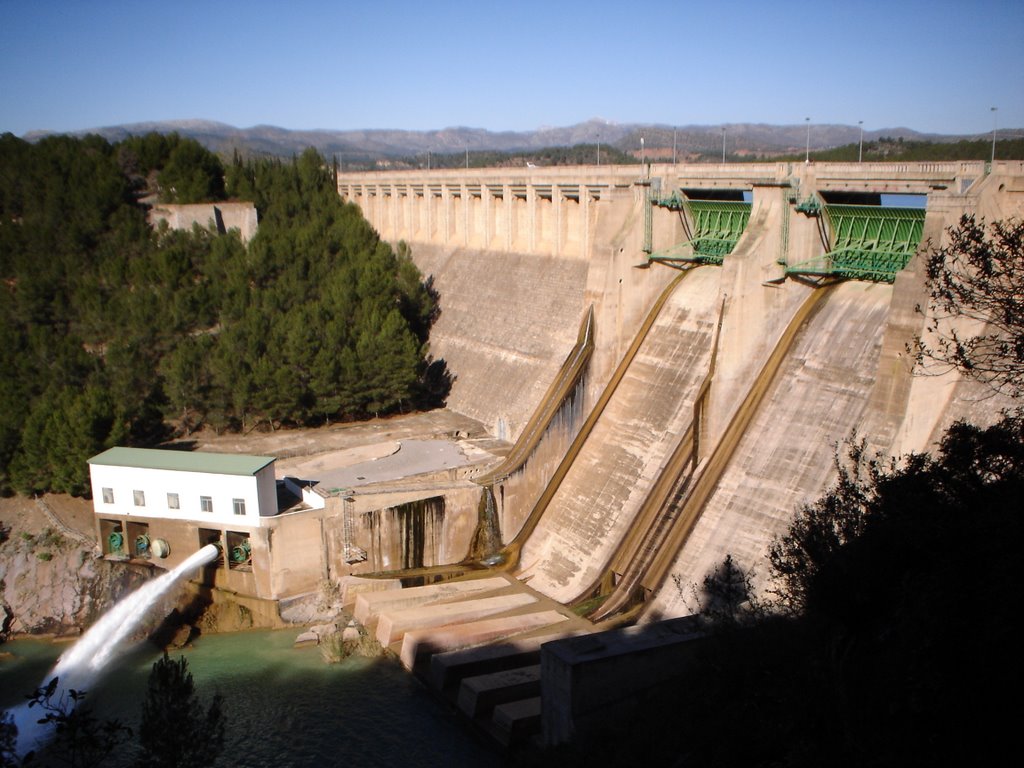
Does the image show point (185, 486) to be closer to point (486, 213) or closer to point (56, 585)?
point (56, 585)

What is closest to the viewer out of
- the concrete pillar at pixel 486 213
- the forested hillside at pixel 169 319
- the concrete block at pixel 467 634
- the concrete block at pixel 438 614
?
the concrete block at pixel 467 634

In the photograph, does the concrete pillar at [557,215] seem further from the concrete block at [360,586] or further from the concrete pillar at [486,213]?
the concrete block at [360,586]

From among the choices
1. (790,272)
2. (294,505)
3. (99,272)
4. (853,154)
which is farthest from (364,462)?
(853,154)

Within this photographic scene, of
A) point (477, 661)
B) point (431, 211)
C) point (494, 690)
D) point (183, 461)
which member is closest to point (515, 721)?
point (494, 690)

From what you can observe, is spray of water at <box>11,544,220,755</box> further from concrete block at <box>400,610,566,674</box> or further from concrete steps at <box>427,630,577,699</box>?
concrete steps at <box>427,630,577,699</box>

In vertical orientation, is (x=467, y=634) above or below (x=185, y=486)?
below

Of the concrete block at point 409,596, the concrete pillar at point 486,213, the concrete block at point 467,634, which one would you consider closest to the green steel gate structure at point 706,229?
the concrete pillar at point 486,213
